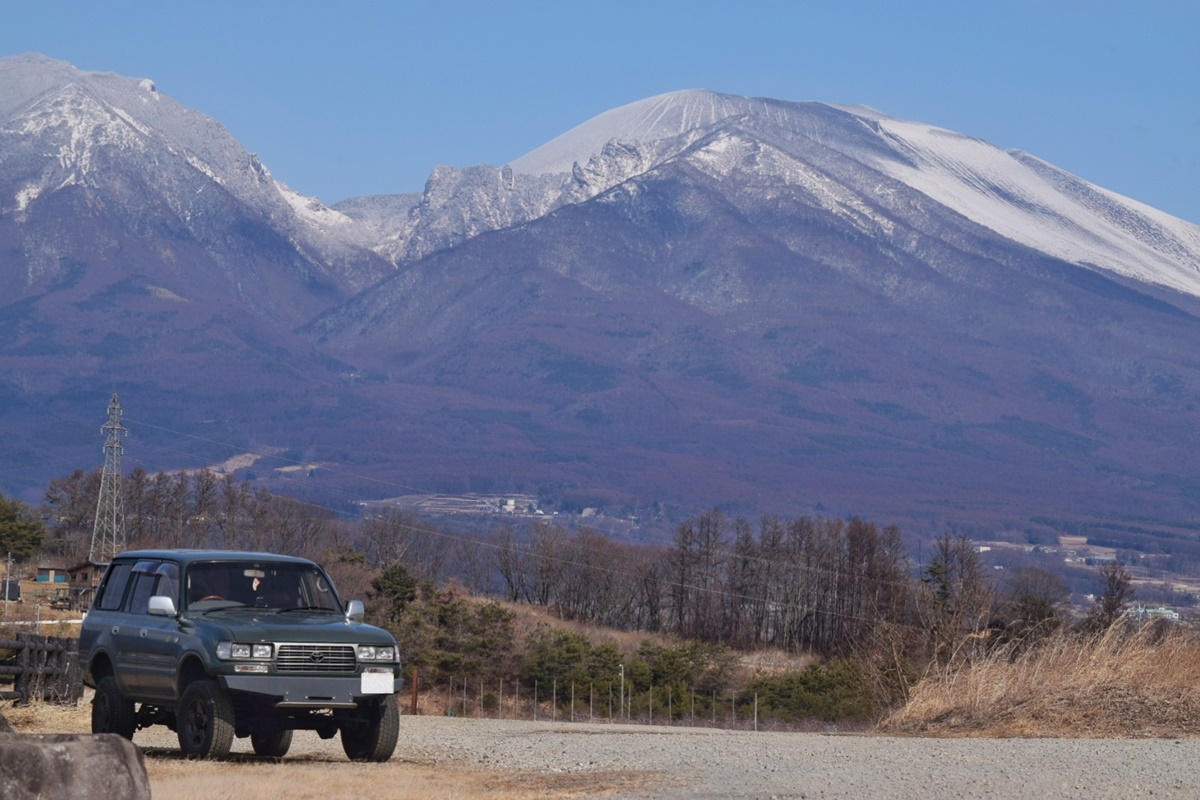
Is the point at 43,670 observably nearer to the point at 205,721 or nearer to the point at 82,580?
the point at 205,721

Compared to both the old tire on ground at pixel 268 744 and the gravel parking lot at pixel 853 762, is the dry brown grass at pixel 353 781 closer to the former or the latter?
the old tire on ground at pixel 268 744

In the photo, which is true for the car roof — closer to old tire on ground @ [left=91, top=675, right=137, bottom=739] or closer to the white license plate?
old tire on ground @ [left=91, top=675, right=137, bottom=739]

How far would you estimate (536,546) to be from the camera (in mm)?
164625

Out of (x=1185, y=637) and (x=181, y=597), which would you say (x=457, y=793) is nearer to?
(x=181, y=597)

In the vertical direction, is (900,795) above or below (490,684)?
above

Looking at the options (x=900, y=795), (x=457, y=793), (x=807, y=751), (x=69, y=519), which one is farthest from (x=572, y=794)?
(x=69, y=519)

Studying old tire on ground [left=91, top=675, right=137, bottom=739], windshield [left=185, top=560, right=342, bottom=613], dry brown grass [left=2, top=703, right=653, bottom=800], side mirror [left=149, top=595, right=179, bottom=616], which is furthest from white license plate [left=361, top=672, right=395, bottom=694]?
old tire on ground [left=91, top=675, right=137, bottom=739]

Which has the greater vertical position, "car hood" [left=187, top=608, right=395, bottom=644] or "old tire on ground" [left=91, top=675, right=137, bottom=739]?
"car hood" [left=187, top=608, right=395, bottom=644]

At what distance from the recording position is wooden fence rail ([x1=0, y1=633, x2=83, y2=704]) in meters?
23.0

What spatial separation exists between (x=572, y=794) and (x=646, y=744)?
5605 mm

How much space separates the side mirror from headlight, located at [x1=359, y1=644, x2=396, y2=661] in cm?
210

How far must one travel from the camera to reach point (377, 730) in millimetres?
18438

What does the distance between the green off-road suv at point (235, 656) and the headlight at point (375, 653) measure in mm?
11

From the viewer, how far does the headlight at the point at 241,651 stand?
1755 centimetres
